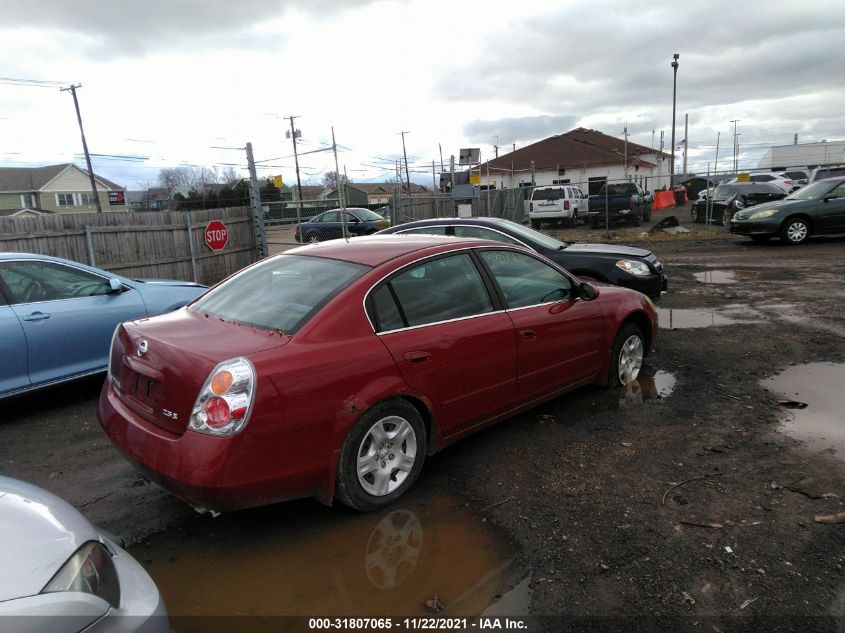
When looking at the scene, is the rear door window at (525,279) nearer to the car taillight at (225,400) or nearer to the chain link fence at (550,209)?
the car taillight at (225,400)

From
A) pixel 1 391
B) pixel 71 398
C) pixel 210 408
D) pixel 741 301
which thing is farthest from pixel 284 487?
pixel 741 301

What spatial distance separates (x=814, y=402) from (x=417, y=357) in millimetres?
3653

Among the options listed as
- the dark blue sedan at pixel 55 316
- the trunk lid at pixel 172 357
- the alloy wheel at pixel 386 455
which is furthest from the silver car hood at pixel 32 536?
the dark blue sedan at pixel 55 316

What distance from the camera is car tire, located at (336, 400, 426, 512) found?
3211mm

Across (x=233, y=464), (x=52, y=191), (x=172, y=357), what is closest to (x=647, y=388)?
(x=233, y=464)

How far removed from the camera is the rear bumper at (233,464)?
9.21 feet

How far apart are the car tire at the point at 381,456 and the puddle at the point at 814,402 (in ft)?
9.19

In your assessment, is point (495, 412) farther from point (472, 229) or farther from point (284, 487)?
point (472, 229)

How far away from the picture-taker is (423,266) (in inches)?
153

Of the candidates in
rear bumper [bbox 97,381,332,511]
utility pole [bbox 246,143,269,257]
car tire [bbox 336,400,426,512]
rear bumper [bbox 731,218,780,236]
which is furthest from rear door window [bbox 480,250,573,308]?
rear bumper [bbox 731,218,780,236]

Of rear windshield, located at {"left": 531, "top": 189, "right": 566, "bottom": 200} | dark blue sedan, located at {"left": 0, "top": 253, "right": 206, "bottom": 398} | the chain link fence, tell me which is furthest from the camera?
rear windshield, located at {"left": 531, "top": 189, "right": 566, "bottom": 200}

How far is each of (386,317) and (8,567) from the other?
2.16 meters

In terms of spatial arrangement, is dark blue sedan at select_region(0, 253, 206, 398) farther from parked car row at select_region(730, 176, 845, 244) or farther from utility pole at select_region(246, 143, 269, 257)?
parked car row at select_region(730, 176, 845, 244)

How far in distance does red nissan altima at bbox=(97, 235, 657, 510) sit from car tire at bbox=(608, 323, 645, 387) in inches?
22.3
